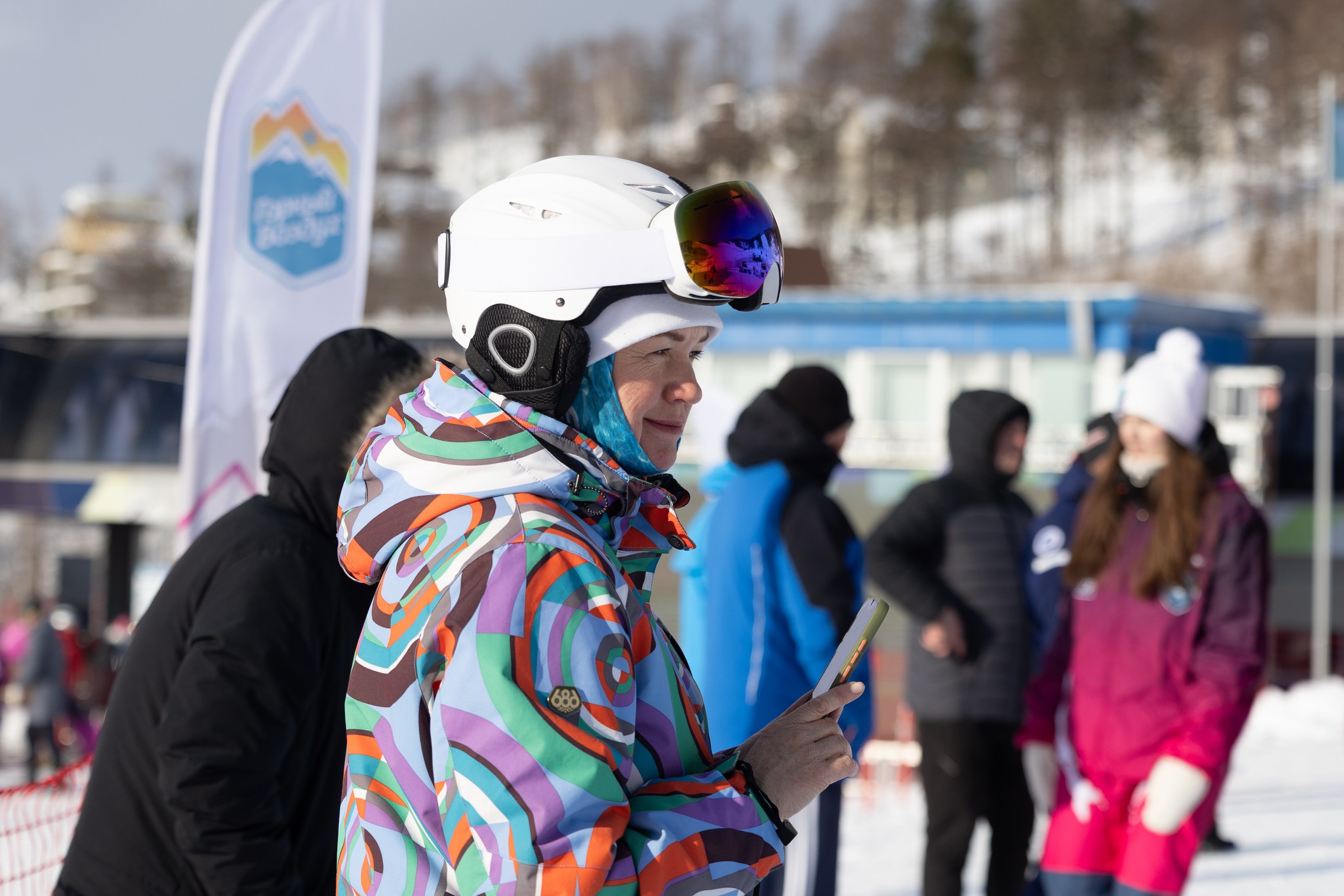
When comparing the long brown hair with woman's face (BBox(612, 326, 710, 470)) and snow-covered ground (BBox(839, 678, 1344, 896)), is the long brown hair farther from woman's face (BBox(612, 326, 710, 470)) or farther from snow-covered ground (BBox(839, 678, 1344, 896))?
woman's face (BBox(612, 326, 710, 470))

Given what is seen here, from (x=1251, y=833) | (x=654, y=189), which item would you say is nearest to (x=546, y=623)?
(x=654, y=189)

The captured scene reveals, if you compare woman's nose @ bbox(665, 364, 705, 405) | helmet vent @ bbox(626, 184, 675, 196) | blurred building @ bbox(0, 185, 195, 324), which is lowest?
woman's nose @ bbox(665, 364, 705, 405)

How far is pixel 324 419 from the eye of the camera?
85.7 inches

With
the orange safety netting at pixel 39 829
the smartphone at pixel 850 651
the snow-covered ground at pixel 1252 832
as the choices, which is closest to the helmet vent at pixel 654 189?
the smartphone at pixel 850 651

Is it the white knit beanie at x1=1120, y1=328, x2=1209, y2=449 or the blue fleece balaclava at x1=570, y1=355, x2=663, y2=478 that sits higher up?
the white knit beanie at x1=1120, y1=328, x2=1209, y2=449

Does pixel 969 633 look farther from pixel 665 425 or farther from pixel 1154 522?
pixel 665 425

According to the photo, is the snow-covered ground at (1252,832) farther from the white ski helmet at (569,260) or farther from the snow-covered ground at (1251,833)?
the white ski helmet at (569,260)

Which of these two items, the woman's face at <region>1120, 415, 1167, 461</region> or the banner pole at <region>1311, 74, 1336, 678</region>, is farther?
the banner pole at <region>1311, 74, 1336, 678</region>

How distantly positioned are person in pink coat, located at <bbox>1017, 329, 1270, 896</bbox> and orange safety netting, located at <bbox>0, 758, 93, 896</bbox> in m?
2.68

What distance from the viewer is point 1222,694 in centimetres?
333

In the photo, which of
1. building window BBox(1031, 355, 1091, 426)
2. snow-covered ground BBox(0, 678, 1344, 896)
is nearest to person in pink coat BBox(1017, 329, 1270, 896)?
snow-covered ground BBox(0, 678, 1344, 896)

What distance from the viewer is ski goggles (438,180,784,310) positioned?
4.64 feet

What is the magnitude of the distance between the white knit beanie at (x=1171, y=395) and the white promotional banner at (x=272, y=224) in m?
2.40

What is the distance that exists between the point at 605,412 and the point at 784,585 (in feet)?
7.93
